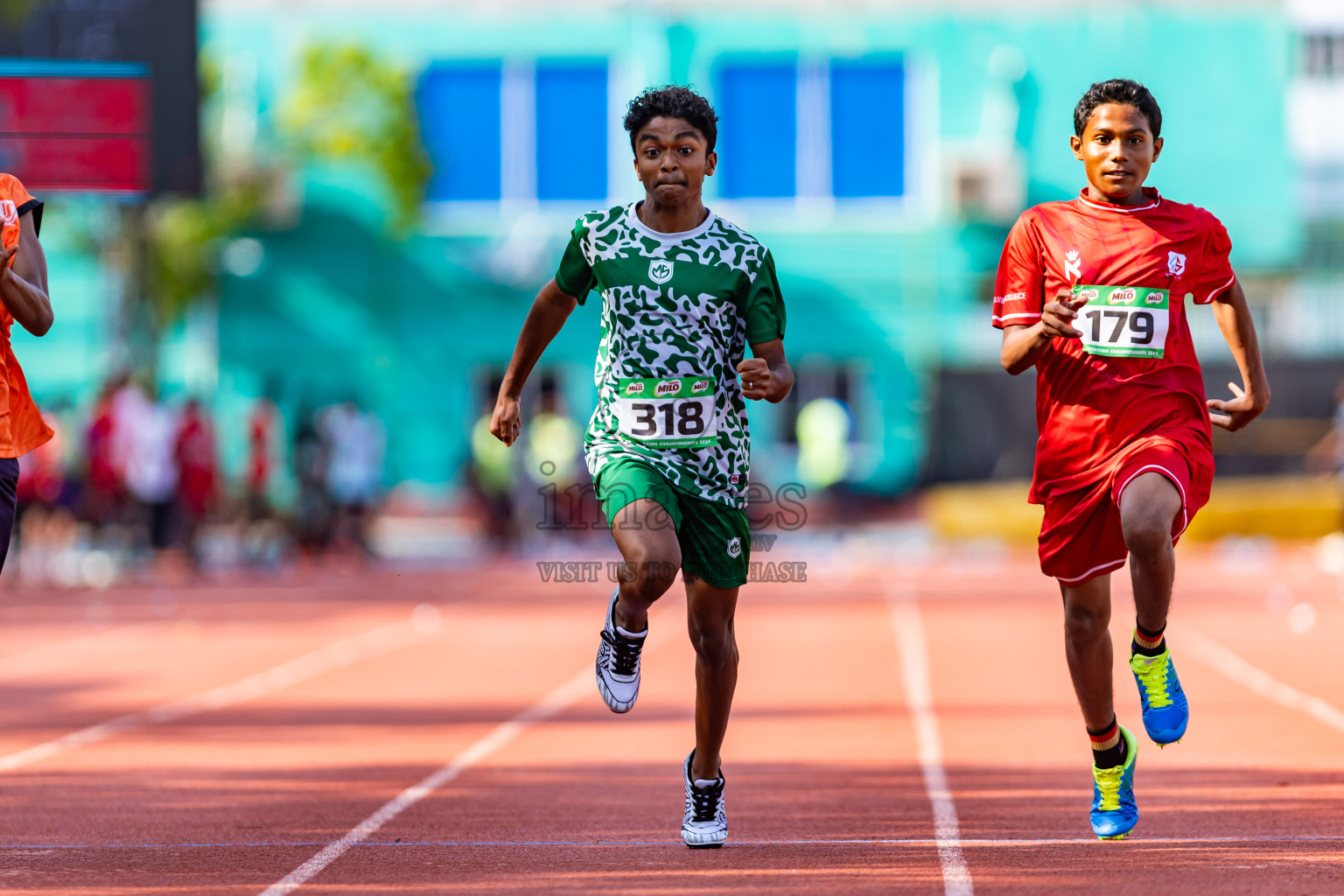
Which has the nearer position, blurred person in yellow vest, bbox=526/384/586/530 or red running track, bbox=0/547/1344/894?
red running track, bbox=0/547/1344/894

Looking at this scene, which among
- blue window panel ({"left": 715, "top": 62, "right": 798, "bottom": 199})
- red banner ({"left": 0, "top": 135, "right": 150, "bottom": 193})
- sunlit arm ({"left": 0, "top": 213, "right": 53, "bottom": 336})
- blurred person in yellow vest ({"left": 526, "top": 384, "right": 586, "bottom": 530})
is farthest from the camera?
blue window panel ({"left": 715, "top": 62, "right": 798, "bottom": 199})

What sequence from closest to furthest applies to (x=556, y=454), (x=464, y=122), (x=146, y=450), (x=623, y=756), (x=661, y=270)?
(x=661, y=270) → (x=623, y=756) → (x=146, y=450) → (x=556, y=454) → (x=464, y=122)

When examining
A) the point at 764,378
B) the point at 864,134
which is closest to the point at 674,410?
the point at 764,378

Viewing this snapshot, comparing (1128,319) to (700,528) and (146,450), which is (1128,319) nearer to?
(700,528)

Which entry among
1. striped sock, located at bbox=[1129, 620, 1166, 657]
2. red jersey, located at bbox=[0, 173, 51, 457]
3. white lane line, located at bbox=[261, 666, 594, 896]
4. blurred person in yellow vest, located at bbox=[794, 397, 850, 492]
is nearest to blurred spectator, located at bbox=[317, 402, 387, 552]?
blurred person in yellow vest, located at bbox=[794, 397, 850, 492]

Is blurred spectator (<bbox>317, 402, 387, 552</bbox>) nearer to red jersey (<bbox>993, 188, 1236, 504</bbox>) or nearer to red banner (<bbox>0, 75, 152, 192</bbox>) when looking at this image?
red banner (<bbox>0, 75, 152, 192</bbox>)

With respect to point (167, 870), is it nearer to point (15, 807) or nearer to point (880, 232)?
point (15, 807)

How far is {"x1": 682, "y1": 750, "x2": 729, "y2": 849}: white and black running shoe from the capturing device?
568 centimetres

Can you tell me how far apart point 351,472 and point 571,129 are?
11.9m

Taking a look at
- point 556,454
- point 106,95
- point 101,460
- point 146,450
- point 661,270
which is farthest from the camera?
point 556,454

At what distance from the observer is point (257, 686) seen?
11.0m

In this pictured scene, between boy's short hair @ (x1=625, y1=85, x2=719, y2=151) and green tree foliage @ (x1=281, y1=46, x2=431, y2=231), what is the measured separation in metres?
26.5

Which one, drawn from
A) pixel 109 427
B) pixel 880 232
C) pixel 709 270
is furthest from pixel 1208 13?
pixel 709 270

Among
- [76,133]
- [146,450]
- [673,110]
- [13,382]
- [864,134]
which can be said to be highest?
[864,134]
